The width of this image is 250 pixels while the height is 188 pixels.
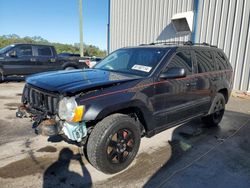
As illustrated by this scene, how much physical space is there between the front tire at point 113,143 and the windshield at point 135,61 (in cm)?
90

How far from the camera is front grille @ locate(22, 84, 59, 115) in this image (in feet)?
9.37

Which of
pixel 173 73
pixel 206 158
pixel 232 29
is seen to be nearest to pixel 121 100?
pixel 173 73

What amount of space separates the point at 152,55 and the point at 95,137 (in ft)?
5.90

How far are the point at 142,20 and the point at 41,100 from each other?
10637mm

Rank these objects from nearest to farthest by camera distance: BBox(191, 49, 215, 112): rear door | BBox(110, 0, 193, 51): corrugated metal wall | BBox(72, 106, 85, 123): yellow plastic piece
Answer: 1. BBox(72, 106, 85, 123): yellow plastic piece
2. BBox(191, 49, 215, 112): rear door
3. BBox(110, 0, 193, 51): corrugated metal wall

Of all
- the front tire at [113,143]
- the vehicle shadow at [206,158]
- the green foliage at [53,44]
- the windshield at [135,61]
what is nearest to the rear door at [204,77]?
the vehicle shadow at [206,158]

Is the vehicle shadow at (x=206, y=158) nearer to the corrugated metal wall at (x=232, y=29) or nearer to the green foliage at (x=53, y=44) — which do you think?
the corrugated metal wall at (x=232, y=29)

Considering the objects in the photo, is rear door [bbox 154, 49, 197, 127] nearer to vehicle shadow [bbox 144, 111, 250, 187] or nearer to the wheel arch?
the wheel arch

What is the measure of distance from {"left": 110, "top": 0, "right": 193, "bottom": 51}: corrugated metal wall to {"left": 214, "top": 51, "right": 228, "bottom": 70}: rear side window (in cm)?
574

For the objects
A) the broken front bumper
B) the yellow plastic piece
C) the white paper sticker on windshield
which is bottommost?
the broken front bumper

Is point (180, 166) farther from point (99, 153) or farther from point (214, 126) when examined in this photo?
point (214, 126)

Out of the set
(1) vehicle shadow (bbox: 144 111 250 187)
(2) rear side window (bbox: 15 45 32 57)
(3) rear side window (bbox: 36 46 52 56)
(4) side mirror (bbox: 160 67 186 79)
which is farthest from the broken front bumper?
(3) rear side window (bbox: 36 46 52 56)

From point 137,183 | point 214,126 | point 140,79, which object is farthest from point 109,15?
point 137,183

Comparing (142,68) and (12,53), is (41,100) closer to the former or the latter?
(142,68)
